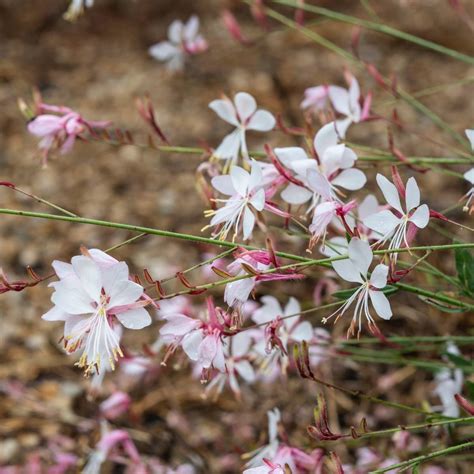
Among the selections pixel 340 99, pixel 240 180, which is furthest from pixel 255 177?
pixel 340 99

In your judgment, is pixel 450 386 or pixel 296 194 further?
pixel 450 386

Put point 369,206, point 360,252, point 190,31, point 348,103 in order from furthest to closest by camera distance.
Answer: point 190,31 → point 348,103 → point 369,206 → point 360,252

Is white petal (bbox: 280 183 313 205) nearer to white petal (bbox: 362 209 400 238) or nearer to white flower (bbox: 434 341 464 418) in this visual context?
white petal (bbox: 362 209 400 238)

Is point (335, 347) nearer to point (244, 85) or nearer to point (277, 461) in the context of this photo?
point (277, 461)

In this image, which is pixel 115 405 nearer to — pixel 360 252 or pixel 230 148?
pixel 230 148

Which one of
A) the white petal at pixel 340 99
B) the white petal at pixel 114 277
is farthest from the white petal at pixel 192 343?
the white petal at pixel 340 99

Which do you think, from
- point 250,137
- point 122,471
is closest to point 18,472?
point 122,471

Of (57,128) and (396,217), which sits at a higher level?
(396,217)
